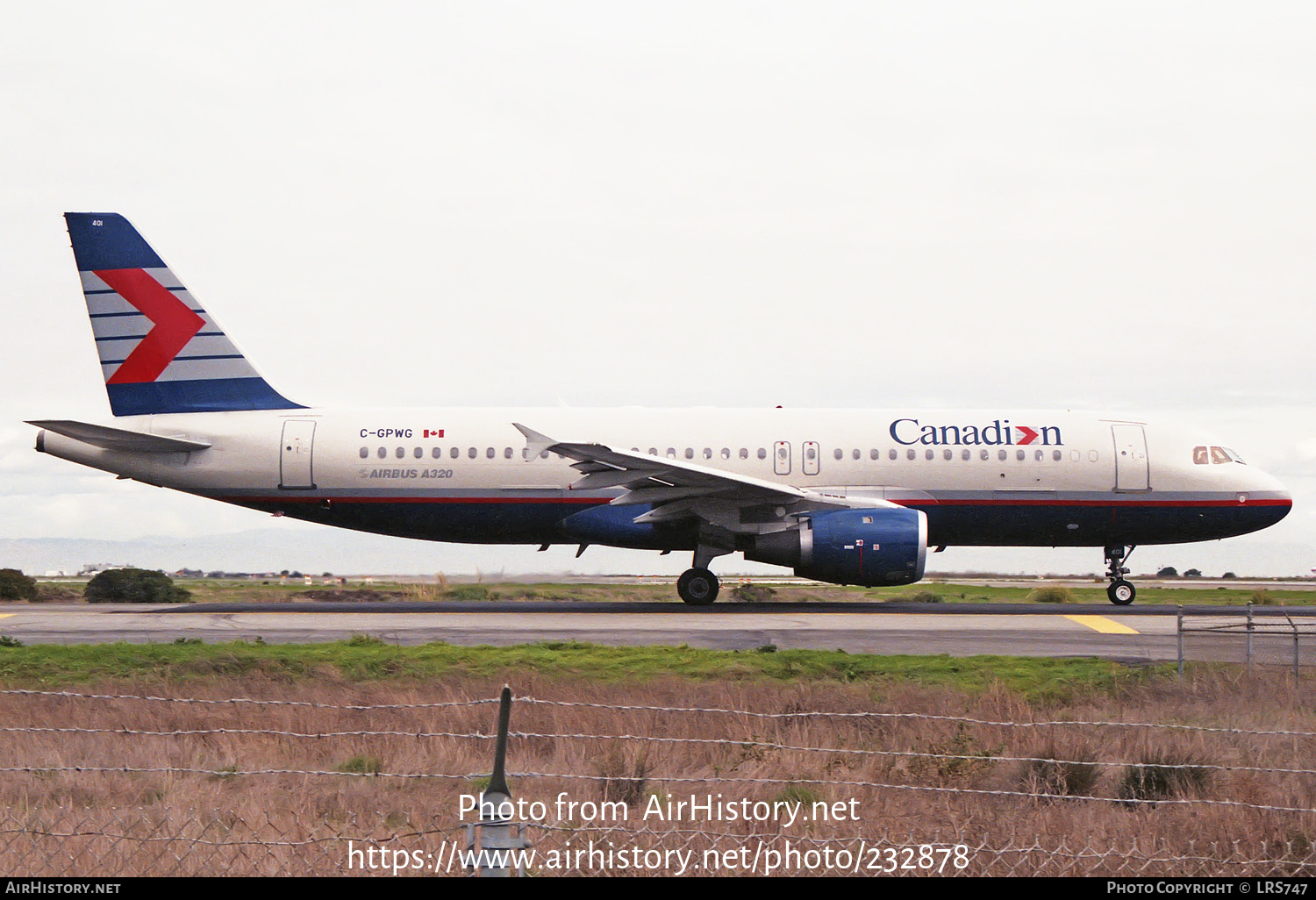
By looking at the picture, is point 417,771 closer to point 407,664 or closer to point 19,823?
point 19,823

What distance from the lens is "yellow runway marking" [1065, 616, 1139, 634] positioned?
63.2ft

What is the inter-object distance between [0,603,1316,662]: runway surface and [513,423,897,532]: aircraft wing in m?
1.89

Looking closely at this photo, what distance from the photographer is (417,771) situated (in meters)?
9.05

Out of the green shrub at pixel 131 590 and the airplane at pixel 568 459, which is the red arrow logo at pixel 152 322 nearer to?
the airplane at pixel 568 459

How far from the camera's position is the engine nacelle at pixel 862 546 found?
Result: 72.0 ft

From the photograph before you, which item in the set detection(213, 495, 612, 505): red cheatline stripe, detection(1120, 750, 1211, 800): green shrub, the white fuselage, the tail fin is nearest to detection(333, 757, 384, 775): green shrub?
detection(1120, 750, 1211, 800): green shrub

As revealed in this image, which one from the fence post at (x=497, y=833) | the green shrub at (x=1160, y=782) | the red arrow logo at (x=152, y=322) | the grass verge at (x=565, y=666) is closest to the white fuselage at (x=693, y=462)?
the red arrow logo at (x=152, y=322)

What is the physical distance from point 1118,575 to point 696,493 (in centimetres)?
958

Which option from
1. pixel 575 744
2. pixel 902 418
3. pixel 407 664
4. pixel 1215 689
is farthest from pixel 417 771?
pixel 902 418

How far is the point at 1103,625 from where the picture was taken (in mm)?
20469

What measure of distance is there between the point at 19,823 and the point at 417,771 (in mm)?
2714

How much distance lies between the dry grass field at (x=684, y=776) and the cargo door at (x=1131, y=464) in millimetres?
11938

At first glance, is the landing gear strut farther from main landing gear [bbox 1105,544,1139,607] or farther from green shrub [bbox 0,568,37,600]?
green shrub [bbox 0,568,37,600]

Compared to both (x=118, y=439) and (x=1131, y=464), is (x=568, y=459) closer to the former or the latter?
(x=118, y=439)
